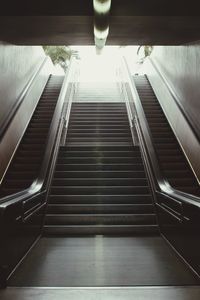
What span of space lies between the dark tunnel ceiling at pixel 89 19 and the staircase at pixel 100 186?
281cm

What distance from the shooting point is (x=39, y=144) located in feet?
26.1

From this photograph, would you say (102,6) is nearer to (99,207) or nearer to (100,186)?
(99,207)

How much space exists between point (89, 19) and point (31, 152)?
3.69 metres

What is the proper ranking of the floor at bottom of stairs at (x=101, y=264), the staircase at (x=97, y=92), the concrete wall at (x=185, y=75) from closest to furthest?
the floor at bottom of stairs at (x=101, y=264) < the concrete wall at (x=185, y=75) < the staircase at (x=97, y=92)

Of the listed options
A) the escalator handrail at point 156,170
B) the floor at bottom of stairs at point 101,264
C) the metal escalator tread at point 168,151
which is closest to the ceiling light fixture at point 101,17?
the escalator handrail at point 156,170

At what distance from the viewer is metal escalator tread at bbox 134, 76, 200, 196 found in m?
6.44

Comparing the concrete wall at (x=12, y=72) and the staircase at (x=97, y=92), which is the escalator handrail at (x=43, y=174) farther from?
the staircase at (x=97, y=92)

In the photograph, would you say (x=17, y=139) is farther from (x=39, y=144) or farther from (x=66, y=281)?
(x=66, y=281)

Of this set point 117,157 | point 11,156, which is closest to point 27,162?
point 11,156

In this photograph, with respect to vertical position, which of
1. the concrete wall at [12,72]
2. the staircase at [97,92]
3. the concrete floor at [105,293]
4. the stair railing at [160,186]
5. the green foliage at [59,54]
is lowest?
the concrete floor at [105,293]

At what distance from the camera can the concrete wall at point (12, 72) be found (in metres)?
6.64

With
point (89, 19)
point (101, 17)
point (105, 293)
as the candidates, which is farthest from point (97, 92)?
point (105, 293)

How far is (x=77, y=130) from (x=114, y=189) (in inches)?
125

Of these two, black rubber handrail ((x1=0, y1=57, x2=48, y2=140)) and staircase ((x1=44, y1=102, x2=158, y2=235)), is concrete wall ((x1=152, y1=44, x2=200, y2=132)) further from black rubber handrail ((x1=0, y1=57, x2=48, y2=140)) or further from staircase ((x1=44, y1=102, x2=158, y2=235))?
black rubber handrail ((x1=0, y1=57, x2=48, y2=140))
